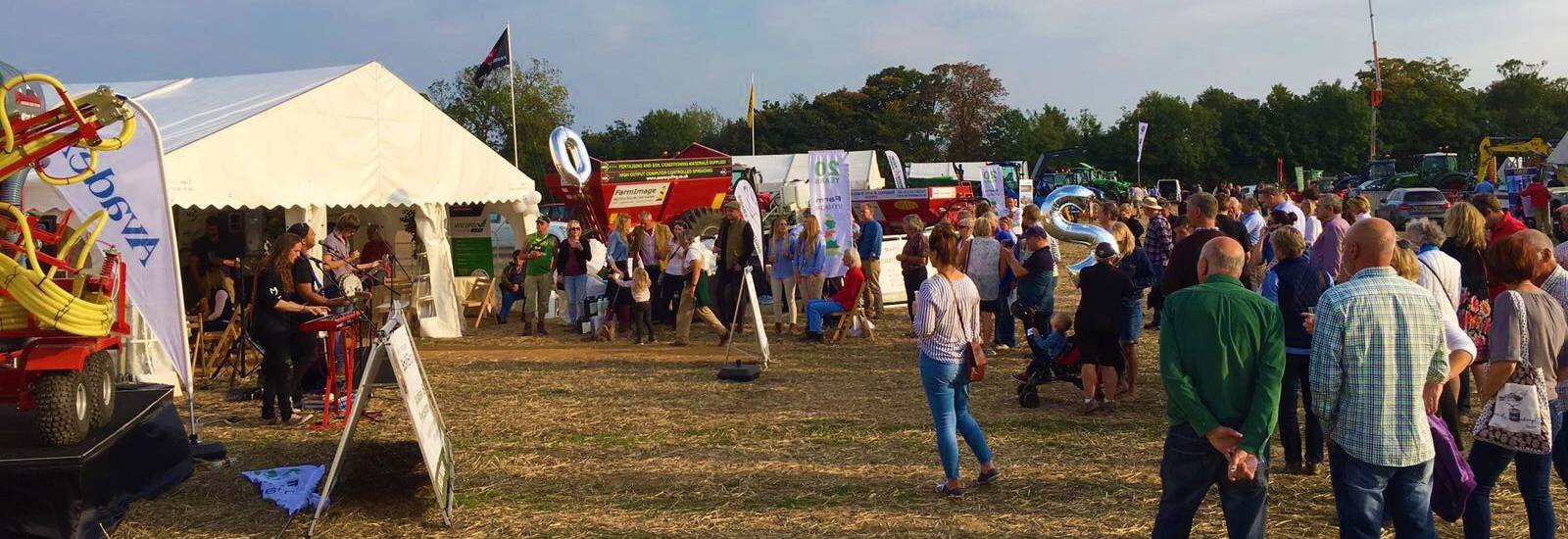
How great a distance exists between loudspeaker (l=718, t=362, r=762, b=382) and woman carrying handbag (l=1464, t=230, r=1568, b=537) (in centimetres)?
587

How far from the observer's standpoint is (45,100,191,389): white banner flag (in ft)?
22.1

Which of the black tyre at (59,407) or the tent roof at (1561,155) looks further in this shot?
the tent roof at (1561,155)

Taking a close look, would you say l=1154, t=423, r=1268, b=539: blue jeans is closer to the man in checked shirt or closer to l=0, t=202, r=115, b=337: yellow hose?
the man in checked shirt

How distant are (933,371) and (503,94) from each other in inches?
1553

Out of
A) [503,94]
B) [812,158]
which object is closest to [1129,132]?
[503,94]

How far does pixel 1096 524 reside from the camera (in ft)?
16.7

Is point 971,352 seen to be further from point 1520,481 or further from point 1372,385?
point 1520,481

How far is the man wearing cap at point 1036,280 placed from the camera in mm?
8883

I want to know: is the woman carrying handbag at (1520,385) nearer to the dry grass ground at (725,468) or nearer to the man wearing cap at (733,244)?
the dry grass ground at (725,468)

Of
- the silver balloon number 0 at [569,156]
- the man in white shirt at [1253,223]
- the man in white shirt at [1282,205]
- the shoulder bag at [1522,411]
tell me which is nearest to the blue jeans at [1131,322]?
the man in white shirt at [1253,223]

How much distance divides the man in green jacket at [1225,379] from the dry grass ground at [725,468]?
4.63ft

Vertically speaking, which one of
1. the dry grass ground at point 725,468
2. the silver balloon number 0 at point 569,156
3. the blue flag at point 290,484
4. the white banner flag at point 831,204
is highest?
the silver balloon number 0 at point 569,156

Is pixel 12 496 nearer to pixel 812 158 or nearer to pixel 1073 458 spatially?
pixel 1073 458

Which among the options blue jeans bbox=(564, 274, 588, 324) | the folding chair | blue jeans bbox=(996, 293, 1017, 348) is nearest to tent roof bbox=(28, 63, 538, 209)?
the folding chair
